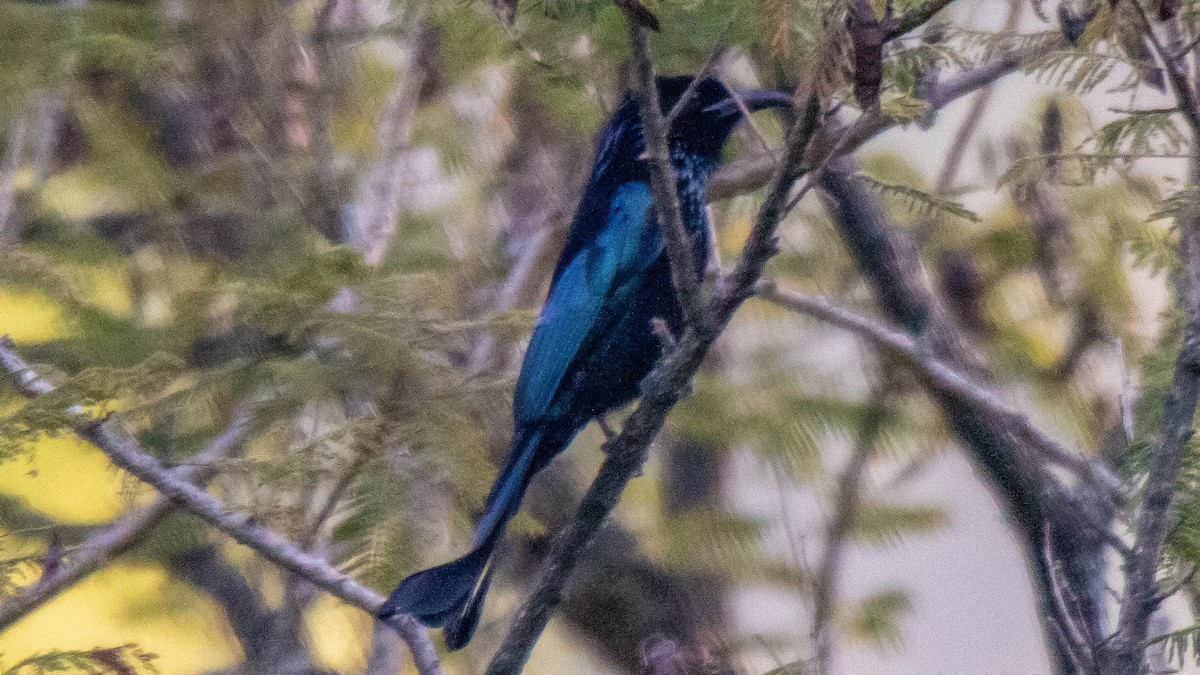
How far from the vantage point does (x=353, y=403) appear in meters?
1.80

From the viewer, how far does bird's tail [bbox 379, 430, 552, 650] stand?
164 cm

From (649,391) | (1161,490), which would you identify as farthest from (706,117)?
(1161,490)

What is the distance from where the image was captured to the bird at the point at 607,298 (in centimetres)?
182

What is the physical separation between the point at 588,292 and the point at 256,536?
67 centimetres

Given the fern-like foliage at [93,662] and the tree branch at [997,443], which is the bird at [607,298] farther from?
the fern-like foliage at [93,662]

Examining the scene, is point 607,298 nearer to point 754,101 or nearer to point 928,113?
point 754,101

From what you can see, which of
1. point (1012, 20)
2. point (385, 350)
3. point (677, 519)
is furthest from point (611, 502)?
point (1012, 20)

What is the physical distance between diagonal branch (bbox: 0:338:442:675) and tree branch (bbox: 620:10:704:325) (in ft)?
1.97

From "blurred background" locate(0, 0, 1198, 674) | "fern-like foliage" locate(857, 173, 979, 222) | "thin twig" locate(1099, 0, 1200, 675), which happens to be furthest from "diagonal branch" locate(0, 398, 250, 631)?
"thin twig" locate(1099, 0, 1200, 675)

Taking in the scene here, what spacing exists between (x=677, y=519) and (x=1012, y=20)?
119cm

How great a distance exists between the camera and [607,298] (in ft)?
6.43

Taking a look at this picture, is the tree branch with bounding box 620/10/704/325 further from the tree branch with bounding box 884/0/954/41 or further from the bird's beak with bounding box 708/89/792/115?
the bird's beak with bounding box 708/89/792/115

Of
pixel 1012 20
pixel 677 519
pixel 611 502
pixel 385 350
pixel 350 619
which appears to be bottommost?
pixel 350 619

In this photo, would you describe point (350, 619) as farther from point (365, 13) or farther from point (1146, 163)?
point (1146, 163)
